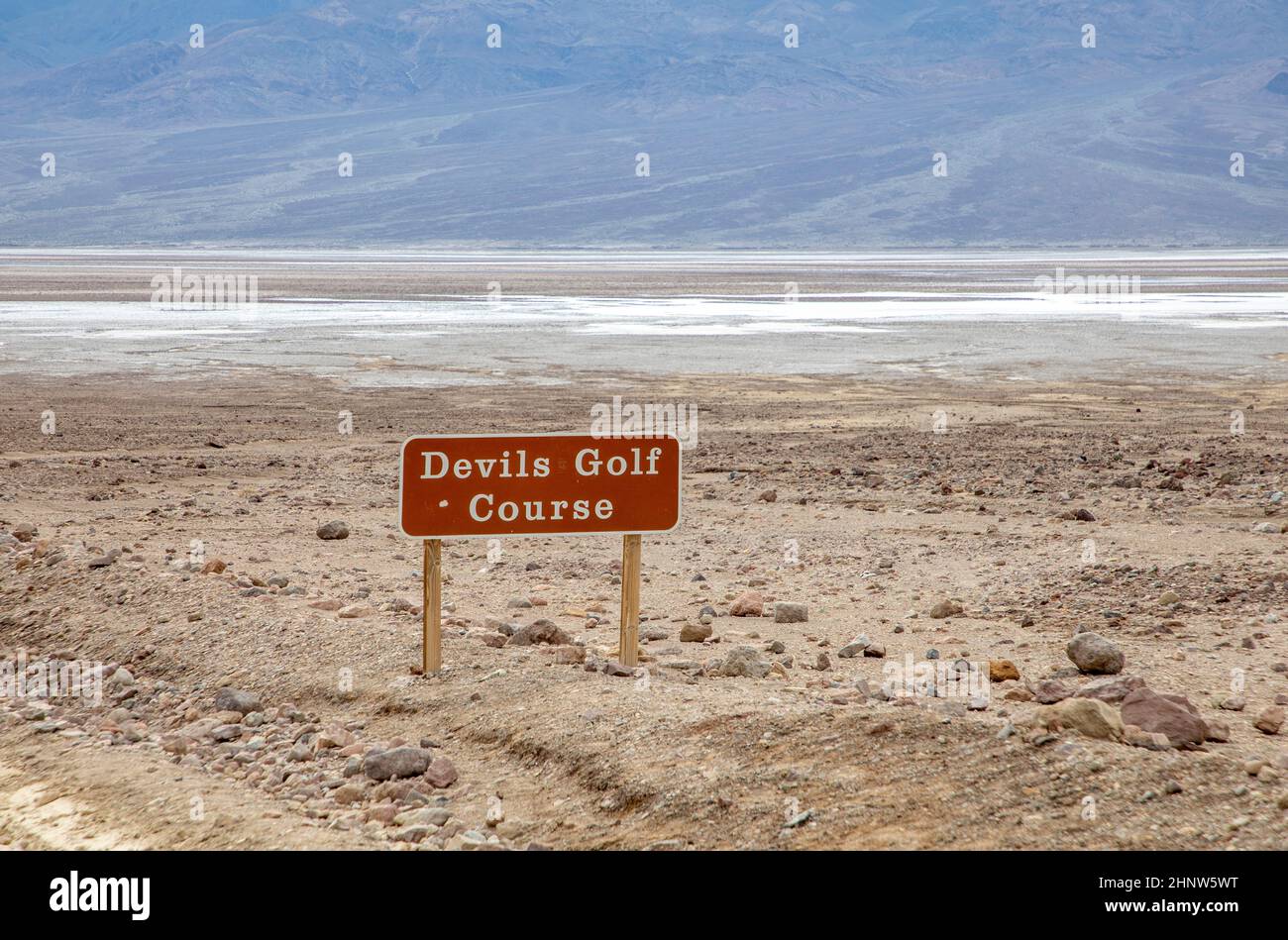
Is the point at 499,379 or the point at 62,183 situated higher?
the point at 62,183

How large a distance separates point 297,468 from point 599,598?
15.9ft

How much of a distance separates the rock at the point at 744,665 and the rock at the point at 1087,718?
4.16ft

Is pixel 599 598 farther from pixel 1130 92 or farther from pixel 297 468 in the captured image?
pixel 1130 92

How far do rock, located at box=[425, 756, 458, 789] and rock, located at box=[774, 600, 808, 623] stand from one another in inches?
89.7

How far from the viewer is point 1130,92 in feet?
606

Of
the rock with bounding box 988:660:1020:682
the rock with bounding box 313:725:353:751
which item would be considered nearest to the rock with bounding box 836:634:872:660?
the rock with bounding box 988:660:1020:682

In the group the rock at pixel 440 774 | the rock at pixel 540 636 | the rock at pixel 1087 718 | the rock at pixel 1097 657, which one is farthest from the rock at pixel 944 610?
the rock at pixel 440 774

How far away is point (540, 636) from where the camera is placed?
5.97 meters

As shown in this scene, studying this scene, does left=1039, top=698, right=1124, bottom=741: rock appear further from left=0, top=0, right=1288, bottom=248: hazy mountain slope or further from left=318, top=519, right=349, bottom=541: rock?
left=0, top=0, right=1288, bottom=248: hazy mountain slope

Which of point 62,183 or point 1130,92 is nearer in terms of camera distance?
point 62,183

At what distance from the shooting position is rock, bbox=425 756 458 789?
4.52 metres

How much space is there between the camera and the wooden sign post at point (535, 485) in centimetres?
510

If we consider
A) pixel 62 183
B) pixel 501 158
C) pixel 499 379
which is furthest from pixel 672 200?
pixel 499 379

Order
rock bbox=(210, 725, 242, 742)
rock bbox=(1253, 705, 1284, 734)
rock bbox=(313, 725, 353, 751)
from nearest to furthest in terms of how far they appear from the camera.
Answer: rock bbox=(1253, 705, 1284, 734), rock bbox=(313, 725, 353, 751), rock bbox=(210, 725, 242, 742)
